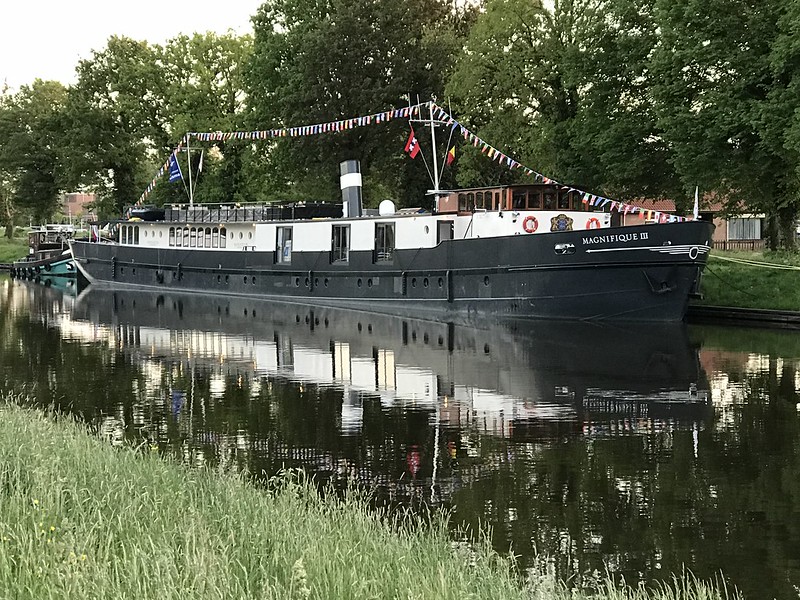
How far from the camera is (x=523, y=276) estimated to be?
32.1m

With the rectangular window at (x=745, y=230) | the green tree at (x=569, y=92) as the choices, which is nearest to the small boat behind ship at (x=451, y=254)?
the green tree at (x=569, y=92)

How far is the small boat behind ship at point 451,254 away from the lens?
3005 centimetres

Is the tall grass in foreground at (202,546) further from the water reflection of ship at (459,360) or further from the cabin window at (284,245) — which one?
the cabin window at (284,245)

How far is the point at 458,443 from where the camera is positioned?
46.6ft

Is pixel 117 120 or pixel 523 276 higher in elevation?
pixel 117 120

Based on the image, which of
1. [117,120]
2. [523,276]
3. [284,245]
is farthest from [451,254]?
[117,120]

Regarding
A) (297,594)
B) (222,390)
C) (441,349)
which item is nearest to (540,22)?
(441,349)

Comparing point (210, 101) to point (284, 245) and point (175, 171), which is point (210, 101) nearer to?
point (175, 171)

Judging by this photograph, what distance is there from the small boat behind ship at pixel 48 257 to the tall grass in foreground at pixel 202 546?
166 feet

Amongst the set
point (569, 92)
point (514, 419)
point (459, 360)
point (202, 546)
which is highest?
point (569, 92)

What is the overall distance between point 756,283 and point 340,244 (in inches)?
593

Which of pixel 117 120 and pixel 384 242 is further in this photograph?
pixel 117 120

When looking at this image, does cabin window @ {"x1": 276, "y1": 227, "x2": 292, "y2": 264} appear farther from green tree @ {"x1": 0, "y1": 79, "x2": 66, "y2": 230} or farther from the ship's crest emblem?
green tree @ {"x1": 0, "y1": 79, "x2": 66, "y2": 230}

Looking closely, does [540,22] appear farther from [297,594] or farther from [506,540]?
[297,594]
